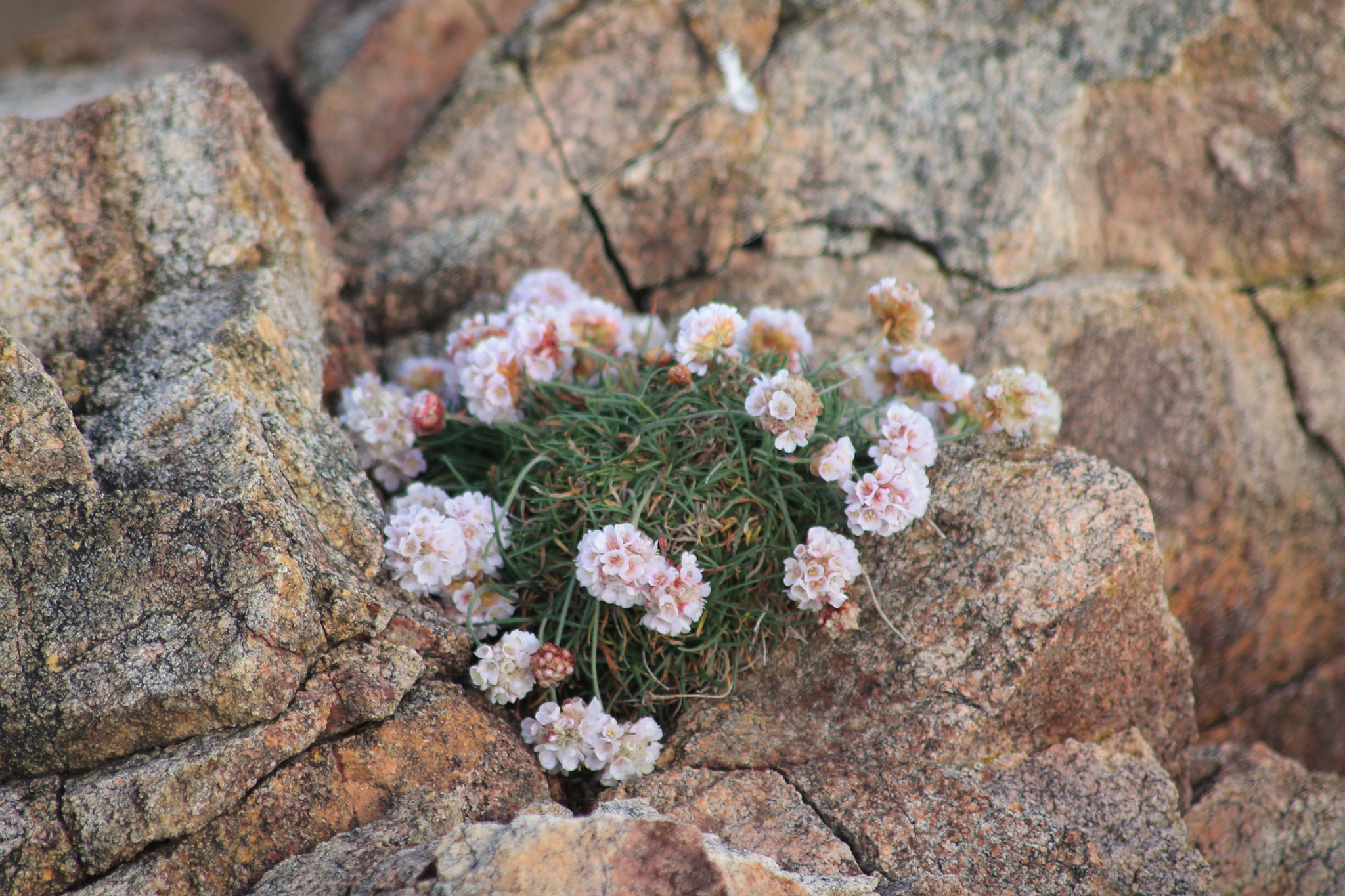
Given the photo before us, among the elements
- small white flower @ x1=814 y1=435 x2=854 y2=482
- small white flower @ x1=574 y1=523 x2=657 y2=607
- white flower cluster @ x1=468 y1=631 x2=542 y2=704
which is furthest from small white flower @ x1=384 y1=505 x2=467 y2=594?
small white flower @ x1=814 y1=435 x2=854 y2=482

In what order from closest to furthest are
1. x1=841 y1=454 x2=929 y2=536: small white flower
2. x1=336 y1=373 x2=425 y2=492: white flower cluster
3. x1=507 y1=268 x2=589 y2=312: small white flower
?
1. x1=841 y1=454 x2=929 y2=536: small white flower
2. x1=336 y1=373 x2=425 y2=492: white flower cluster
3. x1=507 y1=268 x2=589 y2=312: small white flower

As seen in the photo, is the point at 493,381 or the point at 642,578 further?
the point at 493,381

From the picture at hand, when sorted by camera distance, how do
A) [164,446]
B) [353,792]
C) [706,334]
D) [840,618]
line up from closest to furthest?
[353,792], [164,446], [840,618], [706,334]

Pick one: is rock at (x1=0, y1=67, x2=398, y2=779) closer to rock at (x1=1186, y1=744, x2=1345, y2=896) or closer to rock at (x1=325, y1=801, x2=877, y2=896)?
rock at (x1=325, y1=801, x2=877, y2=896)

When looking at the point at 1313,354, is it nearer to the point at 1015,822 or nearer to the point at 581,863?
the point at 1015,822

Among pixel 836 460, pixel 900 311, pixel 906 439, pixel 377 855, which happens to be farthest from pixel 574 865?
pixel 900 311

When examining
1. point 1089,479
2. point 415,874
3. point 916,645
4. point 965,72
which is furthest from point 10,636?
point 965,72
